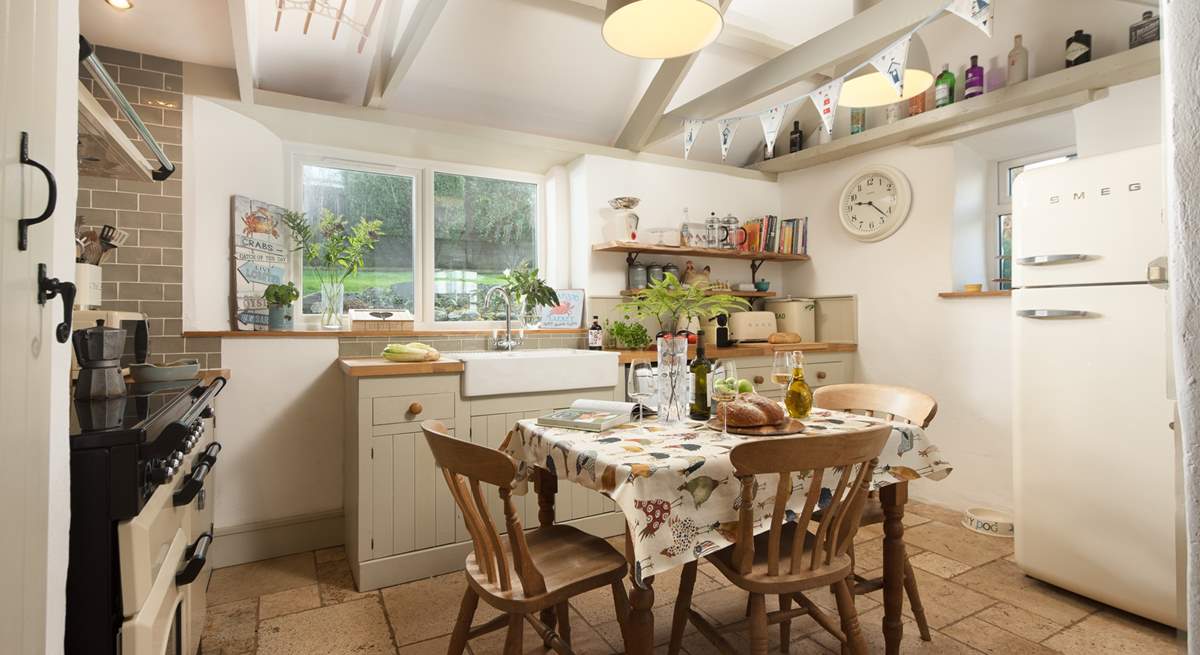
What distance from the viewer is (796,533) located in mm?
1489

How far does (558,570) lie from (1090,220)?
237cm

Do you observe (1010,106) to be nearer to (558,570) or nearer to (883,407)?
(883,407)

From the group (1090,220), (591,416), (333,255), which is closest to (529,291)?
(333,255)

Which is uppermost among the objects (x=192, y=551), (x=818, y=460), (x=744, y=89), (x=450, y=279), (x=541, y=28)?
(x=541, y=28)

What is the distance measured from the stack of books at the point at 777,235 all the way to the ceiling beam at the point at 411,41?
2482 millimetres

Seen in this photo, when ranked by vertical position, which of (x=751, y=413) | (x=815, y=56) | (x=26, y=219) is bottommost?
(x=751, y=413)

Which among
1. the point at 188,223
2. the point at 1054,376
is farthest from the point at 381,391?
the point at 1054,376

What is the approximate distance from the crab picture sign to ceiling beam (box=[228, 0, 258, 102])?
0.51 meters

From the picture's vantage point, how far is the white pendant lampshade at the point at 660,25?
74.3 inches

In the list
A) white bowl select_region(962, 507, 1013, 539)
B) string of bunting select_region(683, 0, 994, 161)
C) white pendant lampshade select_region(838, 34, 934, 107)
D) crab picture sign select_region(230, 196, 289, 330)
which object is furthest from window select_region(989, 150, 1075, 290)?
crab picture sign select_region(230, 196, 289, 330)

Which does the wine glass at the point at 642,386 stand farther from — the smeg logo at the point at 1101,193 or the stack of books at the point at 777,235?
the stack of books at the point at 777,235

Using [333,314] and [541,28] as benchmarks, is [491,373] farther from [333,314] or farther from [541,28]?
[541,28]

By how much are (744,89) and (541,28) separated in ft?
3.79

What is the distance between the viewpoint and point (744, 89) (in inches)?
125
